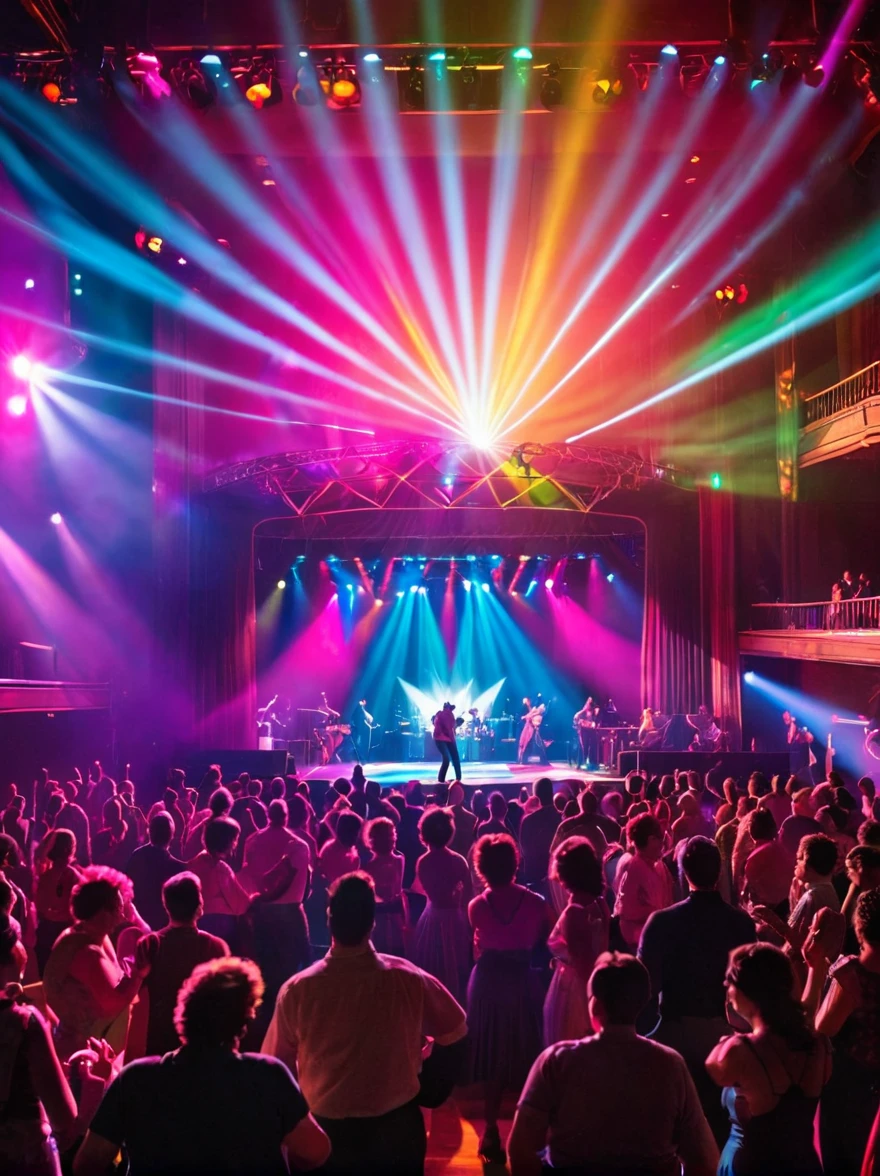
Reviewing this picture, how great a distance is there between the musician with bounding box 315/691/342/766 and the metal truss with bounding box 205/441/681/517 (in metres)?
4.74

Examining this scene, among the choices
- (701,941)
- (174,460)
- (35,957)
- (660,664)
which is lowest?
(35,957)

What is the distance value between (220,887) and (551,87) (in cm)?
885

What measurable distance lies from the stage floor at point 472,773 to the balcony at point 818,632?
330cm

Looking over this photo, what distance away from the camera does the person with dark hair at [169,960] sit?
3.38 meters

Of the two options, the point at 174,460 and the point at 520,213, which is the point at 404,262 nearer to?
the point at 520,213

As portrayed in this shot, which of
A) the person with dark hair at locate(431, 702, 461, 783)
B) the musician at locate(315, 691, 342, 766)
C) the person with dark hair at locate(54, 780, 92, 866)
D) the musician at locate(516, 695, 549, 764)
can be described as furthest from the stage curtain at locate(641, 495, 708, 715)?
the person with dark hair at locate(54, 780, 92, 866)

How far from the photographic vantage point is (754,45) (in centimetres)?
990

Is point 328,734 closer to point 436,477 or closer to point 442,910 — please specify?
point 436,477

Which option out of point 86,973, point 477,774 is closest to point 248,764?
point 477,774

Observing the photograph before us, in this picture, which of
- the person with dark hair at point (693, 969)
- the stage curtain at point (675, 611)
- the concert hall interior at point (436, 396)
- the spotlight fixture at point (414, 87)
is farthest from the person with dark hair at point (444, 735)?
the person with dark hair at point (693, 969)

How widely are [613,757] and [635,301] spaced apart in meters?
8.32

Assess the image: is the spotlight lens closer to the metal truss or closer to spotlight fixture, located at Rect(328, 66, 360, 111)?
the metal truss

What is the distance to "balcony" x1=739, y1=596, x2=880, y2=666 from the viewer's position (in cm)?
1296

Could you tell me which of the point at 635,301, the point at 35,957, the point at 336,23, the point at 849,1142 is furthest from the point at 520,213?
the point at 849,1142
